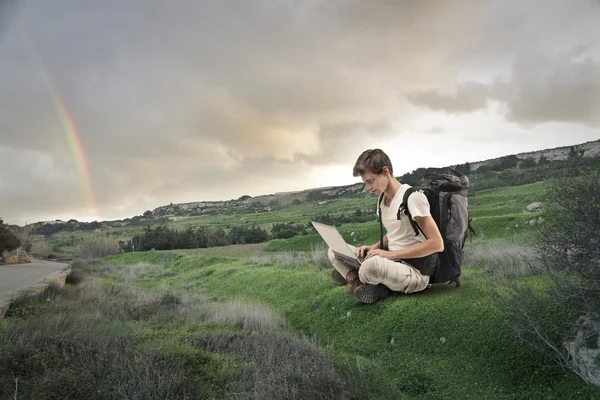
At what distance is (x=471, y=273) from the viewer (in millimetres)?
7184

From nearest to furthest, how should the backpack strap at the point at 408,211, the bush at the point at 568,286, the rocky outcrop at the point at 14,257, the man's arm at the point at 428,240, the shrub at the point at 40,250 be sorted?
the bush at the point at 568,286, the man's arm at the point at 428,240, the backpack strap at the point at 408,211, the rocky outcrop at the point at 14,257, the shrub at the point at 40,250

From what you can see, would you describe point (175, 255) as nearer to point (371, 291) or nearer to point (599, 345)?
point (371, 291)

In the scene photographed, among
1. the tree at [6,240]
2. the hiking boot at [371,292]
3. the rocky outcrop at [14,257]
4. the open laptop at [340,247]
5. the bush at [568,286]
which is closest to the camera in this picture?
the bush at [568,286]

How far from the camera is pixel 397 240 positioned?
18.0 feet

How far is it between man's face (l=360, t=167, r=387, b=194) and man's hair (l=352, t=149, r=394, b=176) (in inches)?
1.7

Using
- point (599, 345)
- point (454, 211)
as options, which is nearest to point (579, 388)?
point (599, 345)

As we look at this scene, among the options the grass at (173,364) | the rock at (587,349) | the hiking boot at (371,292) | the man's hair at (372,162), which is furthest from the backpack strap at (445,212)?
the grass at (173,364)

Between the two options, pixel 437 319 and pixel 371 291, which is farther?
pixel 371 291

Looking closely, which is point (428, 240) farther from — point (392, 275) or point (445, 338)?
point (445, 338)

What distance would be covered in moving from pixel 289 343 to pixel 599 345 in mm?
3771

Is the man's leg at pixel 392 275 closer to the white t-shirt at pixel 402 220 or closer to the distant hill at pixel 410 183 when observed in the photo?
the white t-shirt at pixel 402 220

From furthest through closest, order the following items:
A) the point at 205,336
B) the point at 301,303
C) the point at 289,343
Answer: the point at 301,303, the point at 205,336, the point at 289,343

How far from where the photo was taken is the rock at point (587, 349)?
11.1ft

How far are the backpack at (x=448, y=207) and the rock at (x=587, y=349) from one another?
6.09ft
